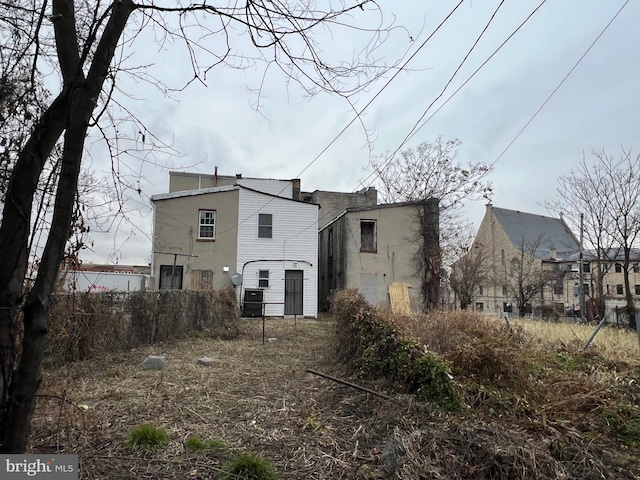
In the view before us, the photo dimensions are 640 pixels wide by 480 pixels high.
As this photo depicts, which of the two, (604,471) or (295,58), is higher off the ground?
(295,58)

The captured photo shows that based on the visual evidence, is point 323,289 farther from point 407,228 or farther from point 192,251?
point 192,251

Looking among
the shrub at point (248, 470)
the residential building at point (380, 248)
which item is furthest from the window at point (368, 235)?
the shrub at point (248, 470)

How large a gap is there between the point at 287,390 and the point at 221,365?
2150mm

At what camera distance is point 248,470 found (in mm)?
2766

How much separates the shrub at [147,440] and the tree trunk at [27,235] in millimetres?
1297

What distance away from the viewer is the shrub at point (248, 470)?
8.96 feet

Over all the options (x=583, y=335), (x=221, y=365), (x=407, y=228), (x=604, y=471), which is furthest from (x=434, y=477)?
(x=407, y=228)

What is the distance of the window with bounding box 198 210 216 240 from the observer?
55.3ft

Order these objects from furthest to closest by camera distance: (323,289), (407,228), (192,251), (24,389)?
1. (323,289)
2. (407,228)
3. (192,251)
4. (24,389)

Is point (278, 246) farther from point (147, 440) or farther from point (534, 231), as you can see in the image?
point (534, 231)

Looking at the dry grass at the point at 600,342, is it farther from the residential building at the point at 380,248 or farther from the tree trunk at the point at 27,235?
the residential building at the point at 380,248

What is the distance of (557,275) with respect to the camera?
32562 mm

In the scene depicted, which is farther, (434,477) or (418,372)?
(418,372)

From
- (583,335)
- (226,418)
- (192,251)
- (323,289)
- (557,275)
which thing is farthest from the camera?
(557,275)
